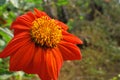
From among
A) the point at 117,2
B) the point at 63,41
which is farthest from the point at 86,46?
the point at 63,41

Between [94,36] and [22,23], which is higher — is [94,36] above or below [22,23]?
below

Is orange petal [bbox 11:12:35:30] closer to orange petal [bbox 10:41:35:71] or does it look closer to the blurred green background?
orange petal [bbox 10:41:35:71]

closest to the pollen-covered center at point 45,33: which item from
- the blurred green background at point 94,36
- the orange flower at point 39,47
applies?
the orange flower at point 39,47

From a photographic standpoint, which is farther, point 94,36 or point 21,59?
point 94,36

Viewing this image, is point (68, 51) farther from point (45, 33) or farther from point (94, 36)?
point (94, 36)

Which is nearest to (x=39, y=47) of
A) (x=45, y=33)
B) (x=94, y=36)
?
(x=45, y=33)

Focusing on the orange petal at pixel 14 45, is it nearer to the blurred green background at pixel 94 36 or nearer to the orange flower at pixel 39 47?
the orange flower at pixel 39 47
